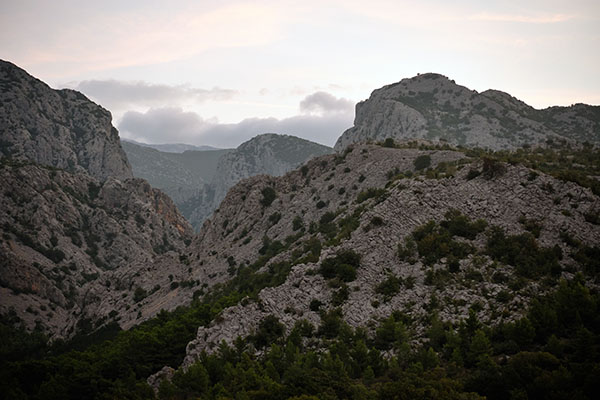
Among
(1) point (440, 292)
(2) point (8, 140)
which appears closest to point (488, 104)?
(1) point (440, 292)

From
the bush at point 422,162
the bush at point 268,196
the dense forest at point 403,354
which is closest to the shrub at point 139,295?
the bush at point 268,196

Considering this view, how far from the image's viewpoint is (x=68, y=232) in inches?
5408

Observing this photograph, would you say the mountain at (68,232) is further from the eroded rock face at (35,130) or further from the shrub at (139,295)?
the eroded rock face at (35,130)

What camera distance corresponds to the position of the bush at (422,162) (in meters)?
72.2

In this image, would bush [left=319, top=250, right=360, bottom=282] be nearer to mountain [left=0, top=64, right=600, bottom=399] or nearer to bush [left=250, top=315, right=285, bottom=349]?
mountain [left=0, top=64, right=600, bottom=399]

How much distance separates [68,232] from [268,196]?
79.1m

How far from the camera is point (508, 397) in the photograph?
2891cm

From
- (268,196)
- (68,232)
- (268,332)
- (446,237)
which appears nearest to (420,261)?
(446,237)

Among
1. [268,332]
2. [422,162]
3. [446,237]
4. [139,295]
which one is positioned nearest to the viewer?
[268,332]

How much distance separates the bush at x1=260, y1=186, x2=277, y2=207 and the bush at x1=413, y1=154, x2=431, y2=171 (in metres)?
30.2

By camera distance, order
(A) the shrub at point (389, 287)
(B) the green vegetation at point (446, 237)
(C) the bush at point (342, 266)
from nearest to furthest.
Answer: (A) the shrub at point (389, 287) < (B) the green vegetation at point (446, 237) < (C) the bush at point (342, 266)

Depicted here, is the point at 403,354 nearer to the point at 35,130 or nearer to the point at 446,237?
the point at 446,237

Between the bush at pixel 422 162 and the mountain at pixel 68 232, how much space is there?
159 feet

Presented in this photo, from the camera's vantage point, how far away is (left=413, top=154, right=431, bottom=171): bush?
2844 inches
